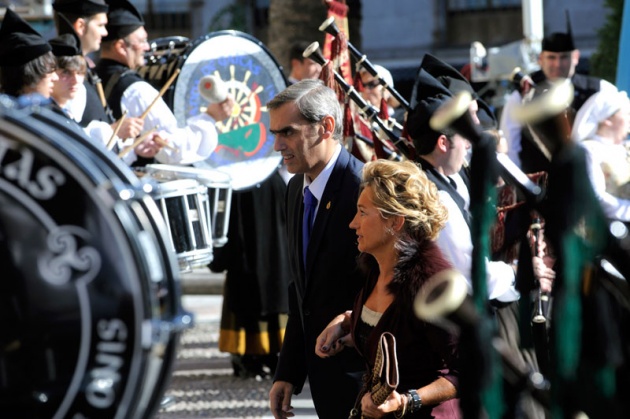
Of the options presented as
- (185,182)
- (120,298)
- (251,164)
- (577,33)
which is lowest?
(577,33)

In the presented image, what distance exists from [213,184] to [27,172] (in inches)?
132

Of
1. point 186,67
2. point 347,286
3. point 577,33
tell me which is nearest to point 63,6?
point 186,67

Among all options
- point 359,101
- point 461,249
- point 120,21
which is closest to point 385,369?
point 461,249

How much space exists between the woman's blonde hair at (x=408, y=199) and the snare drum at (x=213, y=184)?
1775mm

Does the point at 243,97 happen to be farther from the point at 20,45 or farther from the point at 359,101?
the point at 20,45

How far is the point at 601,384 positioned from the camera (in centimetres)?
201

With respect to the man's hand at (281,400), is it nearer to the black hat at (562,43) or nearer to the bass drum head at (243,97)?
the bass drum head at (243,97)

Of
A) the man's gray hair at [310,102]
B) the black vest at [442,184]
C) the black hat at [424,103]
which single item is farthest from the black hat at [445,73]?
the man's gray hair at [310,102]

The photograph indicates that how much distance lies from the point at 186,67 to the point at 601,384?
4205 millimetres

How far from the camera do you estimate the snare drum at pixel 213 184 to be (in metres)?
4.99

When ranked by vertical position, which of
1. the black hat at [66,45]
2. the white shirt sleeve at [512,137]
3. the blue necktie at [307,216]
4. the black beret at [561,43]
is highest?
the black hat at [66,45]

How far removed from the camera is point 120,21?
6156 millimetres

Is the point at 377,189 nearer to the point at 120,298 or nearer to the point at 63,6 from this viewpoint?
the point at 120,298

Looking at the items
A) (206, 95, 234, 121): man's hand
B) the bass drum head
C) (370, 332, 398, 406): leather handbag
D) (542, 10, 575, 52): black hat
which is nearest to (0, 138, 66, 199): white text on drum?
(370, 332, 398, 406): leather handbag
